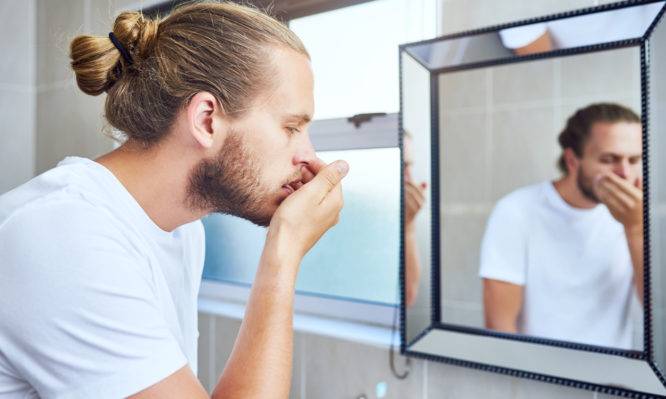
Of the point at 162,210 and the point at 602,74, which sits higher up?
the point at 602,74

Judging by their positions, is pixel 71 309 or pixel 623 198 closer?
pixel 71 309

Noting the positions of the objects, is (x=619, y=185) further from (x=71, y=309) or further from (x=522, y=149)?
(x=71, y=309)

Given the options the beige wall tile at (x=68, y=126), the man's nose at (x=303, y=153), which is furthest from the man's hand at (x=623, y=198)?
the beige wall tile at (x=68, y=126)

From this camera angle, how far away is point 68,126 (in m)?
1.99

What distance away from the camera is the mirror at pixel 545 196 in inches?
33.7

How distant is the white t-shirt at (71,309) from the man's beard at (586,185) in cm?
72

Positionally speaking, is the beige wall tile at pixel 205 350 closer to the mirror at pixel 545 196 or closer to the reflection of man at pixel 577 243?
the mirror at pixel 545 196

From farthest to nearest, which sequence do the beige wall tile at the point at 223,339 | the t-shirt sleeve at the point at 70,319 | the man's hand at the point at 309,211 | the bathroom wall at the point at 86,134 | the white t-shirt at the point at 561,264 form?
the beige wall tile at the point at 223,339 < the bathroom wall at the point at 86,134 < the white t-shirt at the point at 561,264 < the man's hand at the point at 309,211 < the t-shirt sleeve at the point at 70,319

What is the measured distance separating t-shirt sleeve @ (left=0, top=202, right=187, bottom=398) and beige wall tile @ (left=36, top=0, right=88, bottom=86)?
1.57 meters

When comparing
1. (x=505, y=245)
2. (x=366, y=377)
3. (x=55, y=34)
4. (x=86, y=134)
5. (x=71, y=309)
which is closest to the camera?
(x=71, y=309)

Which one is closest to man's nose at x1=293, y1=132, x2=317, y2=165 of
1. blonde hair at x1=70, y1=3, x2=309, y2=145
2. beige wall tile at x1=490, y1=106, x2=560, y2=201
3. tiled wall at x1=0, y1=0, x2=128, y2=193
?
blonde hair at x1=70, y1=3, x2=309, y2=145

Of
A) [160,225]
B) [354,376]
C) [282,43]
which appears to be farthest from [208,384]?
[282,43]

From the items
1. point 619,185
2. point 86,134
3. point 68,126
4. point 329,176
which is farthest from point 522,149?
point 68,126

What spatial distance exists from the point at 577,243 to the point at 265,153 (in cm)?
58
